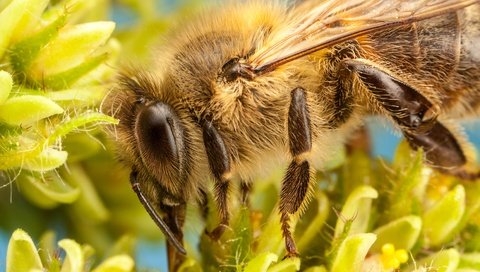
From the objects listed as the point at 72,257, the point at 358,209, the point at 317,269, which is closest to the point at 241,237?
the point at 317,269

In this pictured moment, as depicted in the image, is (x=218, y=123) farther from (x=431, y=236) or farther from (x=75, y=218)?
(x=75, y=218)

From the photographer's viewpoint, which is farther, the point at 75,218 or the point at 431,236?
the point at 75,218

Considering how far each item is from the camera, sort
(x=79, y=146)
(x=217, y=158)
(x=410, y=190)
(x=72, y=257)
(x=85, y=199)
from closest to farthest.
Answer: (x=72, y=257) → (x=217, y=158) → (x=410, y=190) → (x=79, y=146) → (x=85, y=199)

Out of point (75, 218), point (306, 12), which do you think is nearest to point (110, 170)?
point (75, 218)

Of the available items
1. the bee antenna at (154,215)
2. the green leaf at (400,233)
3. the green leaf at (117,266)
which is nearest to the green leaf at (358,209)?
the green leaf at (400,233)

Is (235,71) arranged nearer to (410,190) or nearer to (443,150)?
(410,190)

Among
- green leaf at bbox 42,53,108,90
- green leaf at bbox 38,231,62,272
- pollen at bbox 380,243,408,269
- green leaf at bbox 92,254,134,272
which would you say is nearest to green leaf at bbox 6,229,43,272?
green leaf at bbox 38,231,62,272
